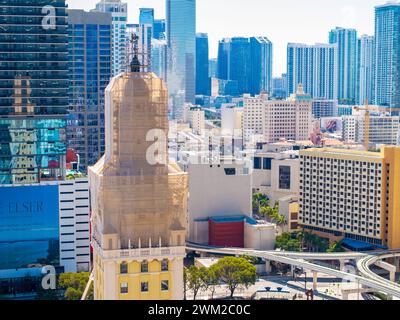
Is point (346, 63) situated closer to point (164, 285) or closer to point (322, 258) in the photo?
point (322, 258)

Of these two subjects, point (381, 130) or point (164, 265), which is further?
point (381, 130)

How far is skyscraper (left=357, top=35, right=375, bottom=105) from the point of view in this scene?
1634 centimetres

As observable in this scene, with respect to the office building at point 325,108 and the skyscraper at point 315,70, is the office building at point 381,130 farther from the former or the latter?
the skyscraper at point 315,70

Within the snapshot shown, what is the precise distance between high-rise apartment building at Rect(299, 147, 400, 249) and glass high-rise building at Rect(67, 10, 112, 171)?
10.5 feet

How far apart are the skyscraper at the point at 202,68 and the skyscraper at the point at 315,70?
5.87 ft

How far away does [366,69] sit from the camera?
1684 cm

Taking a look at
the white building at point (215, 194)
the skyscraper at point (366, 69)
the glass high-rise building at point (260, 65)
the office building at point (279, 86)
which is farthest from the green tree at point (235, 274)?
the office building at point (279, 86)

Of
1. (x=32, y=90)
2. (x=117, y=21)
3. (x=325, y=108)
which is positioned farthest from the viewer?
(x=325, y=108)

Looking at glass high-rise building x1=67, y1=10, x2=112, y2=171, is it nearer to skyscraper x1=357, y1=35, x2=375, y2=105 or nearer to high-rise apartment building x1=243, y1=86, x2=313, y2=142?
high-rise apartment building x1=243, y1=86, x2=313, y2=142

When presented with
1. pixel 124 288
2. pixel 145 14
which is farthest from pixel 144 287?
pixel 145 14

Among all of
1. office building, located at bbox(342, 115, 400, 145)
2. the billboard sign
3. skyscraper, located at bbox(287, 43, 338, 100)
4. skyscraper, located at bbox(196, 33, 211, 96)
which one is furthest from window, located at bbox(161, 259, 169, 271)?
skyscraper, located at bbox(287, 43, 338, 100)

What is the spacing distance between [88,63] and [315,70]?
29.9 feet

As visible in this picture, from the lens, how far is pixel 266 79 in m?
16.9

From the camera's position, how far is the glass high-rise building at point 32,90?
6.00 m
